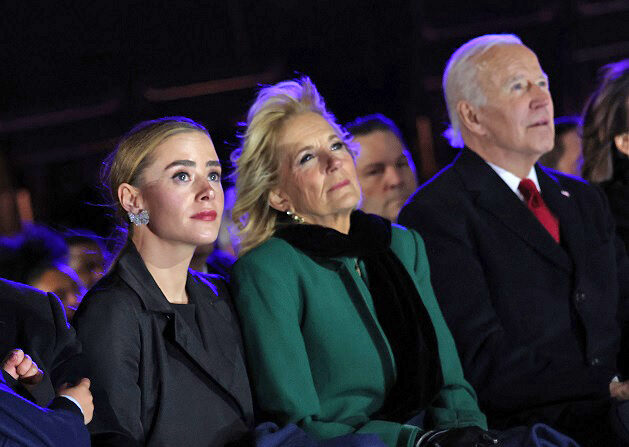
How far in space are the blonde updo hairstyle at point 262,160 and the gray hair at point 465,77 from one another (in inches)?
24.9

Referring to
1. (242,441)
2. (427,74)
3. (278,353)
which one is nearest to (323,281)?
(278,353)

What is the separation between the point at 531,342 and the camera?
2.80 m

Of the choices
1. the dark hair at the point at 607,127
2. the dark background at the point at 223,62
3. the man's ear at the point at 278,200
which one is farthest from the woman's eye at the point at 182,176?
the dark background at the point at 223,62

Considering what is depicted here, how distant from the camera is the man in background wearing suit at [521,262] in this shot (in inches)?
108

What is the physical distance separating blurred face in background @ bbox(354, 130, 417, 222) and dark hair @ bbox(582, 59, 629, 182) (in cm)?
68

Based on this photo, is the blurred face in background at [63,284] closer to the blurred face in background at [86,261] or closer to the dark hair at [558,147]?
the blurred face in background at [86,261]

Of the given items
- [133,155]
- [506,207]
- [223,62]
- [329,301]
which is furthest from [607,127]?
[223,62]

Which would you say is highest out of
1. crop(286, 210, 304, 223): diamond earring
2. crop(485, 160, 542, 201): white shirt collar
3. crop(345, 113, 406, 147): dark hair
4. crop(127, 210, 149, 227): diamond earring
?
crop(127, 210, 149, 227): diamond earring

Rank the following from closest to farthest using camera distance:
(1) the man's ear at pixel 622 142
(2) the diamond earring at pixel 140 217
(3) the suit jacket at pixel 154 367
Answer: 1. (3) the suit jacket at pixel 154 367
2. (2) the diamond earring at pixel 140 217
3. (1) the man's ear at pixel 622 142

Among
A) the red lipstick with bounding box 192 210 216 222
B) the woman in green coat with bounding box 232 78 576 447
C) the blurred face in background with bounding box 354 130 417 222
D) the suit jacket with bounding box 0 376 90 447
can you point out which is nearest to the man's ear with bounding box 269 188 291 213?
the woman in green coat with bounding box 232 78 576 447

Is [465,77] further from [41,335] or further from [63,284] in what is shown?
[41,335]

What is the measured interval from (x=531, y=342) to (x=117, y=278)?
1.22m

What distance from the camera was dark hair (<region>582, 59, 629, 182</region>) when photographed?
344 centimetres

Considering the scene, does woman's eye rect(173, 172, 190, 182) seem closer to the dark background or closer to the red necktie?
the red necktie
